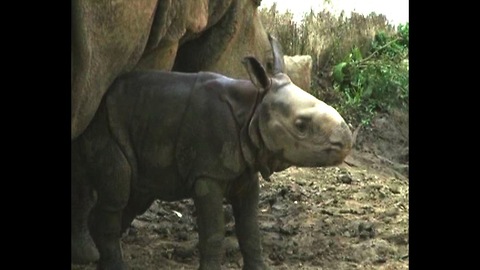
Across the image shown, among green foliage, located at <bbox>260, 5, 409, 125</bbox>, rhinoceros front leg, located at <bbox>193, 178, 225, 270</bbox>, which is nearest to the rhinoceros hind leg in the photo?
rhinoceros front leg, located at <bbox>193, 178, 225, 270</bbox>

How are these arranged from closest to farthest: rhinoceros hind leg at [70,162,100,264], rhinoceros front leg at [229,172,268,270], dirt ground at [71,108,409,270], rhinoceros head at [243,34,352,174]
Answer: rhinoceros head at [243,34,352,174] → rhinoceros front leg at [229,172,268,270] → rhinoceros hind leg at [70,162,100,264] → dirt ground at [71,108,409,270]

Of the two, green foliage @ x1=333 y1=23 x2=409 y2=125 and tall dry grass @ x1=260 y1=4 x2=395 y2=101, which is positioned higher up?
tall dry grass @ x1=260 y1=4 x2=395 y2=101

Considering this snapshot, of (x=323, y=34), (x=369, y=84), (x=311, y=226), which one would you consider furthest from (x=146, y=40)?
(x=323, y=34)

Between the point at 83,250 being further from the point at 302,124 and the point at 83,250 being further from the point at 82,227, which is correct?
the point at 302,124

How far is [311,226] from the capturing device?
213 inches

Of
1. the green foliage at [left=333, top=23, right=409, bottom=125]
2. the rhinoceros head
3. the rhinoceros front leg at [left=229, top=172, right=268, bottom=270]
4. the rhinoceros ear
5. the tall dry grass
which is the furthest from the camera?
the tall dry grass

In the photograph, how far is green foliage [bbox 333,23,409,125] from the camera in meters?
8.56

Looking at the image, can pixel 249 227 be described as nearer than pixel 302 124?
No

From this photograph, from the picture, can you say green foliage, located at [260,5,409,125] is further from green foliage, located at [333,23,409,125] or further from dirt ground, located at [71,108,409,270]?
dirt ground, located at [71,108,409,270]

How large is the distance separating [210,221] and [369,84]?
16.8 ft

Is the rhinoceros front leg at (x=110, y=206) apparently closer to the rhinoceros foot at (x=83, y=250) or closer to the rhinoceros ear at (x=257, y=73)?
the rhinoceros foot at (x=83, y=250)
